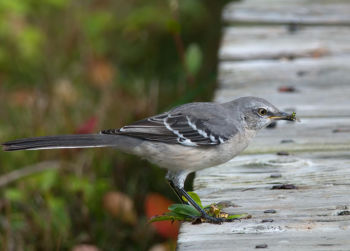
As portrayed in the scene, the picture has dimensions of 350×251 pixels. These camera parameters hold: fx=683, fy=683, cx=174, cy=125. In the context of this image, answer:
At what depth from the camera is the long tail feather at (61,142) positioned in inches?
143

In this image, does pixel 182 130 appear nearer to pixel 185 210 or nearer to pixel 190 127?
pixel 190 127

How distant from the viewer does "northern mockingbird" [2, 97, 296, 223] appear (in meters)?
3.74

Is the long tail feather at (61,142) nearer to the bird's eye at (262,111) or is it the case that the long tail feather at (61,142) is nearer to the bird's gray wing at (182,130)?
the bird's gray wing at (182,130)

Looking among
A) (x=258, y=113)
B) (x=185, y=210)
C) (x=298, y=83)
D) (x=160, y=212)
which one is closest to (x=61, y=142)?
(x=185, y=210)

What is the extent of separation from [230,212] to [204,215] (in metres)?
0.17

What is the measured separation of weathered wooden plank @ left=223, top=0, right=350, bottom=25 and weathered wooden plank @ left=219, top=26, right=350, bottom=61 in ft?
0.60

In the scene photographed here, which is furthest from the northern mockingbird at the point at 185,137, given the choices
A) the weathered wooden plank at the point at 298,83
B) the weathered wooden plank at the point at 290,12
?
the weathered wooden plank at the point at 290,12

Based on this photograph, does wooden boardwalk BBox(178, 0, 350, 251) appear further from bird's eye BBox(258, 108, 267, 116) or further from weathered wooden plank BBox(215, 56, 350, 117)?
bird's eye BBox(258, 108, 267, 116)

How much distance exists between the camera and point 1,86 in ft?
27.6

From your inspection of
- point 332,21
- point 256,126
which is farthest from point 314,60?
point 256,126

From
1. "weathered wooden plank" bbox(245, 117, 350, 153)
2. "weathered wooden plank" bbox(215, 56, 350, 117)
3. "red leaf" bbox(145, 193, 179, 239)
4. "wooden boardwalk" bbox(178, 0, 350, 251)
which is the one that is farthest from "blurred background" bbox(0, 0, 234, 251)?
"weathered wooden plank" bbox(245, 117, 350, 153)

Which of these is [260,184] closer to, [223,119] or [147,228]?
[223,119]

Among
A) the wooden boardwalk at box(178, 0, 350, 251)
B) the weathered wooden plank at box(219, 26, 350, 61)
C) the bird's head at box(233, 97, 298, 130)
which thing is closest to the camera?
the wooden boardwalk at box(178, 0, 350, 251)

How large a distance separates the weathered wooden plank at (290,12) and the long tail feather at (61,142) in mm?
3434
